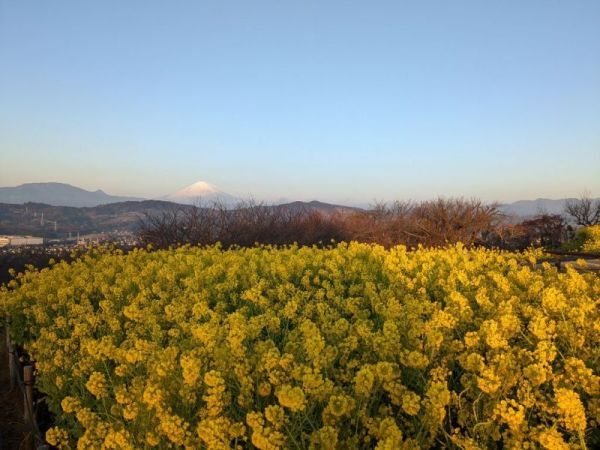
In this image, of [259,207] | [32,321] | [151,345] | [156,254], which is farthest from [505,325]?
[259,207]

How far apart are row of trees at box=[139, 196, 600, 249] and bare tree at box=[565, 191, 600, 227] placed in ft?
0.18

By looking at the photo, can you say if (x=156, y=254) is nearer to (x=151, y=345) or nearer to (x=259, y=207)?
(x=151, y=345)

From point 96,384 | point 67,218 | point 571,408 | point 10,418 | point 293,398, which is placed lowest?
point 10,418

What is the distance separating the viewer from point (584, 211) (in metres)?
32.8

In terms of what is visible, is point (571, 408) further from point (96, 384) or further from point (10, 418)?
point (10, 418)

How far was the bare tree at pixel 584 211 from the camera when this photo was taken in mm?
32156

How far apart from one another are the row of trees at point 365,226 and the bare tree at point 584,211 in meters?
0.06

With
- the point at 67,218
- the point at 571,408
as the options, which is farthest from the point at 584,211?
the point at 67,218

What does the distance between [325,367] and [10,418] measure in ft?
17.6

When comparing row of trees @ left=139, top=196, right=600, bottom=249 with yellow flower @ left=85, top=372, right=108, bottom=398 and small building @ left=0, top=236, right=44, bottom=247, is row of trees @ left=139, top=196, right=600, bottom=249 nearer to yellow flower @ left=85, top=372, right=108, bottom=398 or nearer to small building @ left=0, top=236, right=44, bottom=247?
small building @ left=0, top=236, right=44, bottom=247

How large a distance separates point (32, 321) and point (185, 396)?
5.98 meters

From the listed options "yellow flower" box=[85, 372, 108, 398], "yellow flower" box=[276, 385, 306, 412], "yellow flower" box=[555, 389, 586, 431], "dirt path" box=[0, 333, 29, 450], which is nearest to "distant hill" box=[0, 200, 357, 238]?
"dirt path" box=[0, 333, 29, 450]

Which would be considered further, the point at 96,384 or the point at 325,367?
the point at 96,384

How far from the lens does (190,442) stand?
10.6ft
